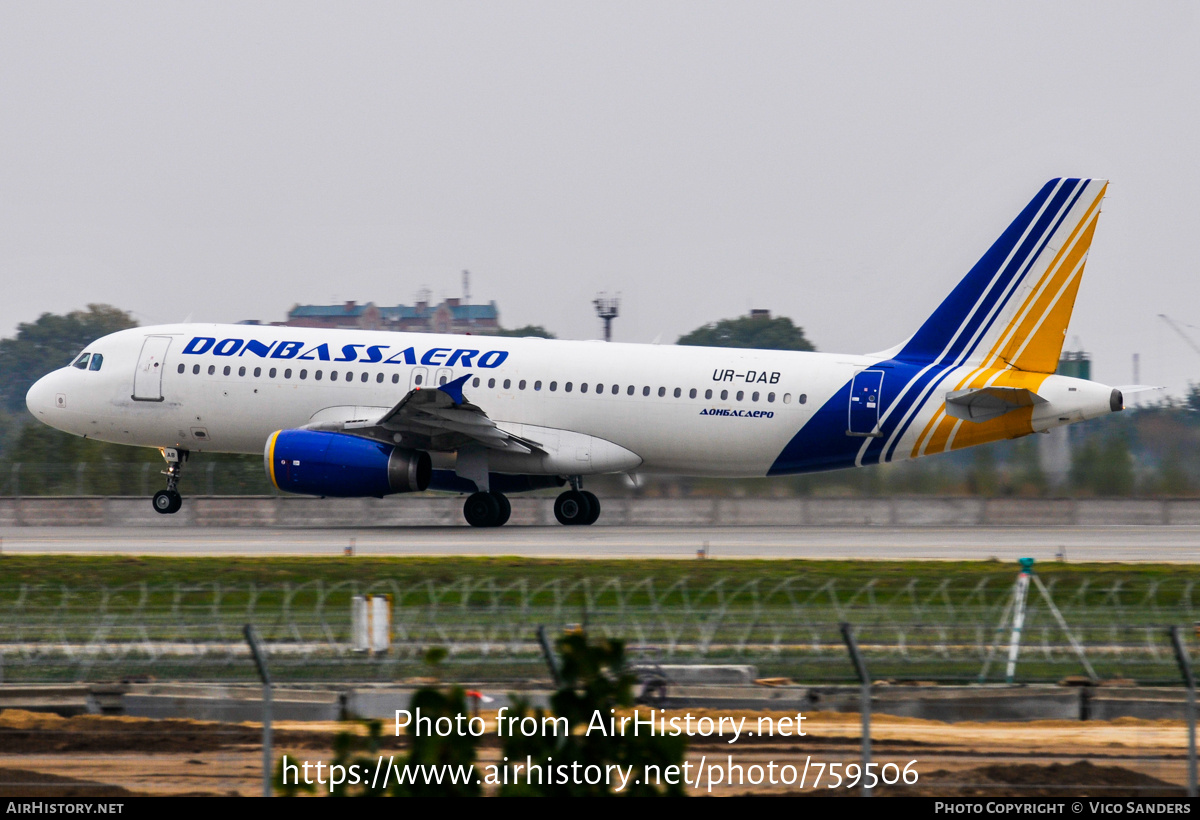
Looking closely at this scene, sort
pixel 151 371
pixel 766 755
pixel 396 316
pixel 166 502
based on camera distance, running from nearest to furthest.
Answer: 1. pixel 766 755
2. pixel 151 371
3. pixel 166 502
4. pixel 396 316

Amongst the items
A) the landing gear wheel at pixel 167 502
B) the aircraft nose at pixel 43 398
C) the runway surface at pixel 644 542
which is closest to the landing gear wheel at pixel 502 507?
the runway surface at pixel 644 542

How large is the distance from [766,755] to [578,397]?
791 inches

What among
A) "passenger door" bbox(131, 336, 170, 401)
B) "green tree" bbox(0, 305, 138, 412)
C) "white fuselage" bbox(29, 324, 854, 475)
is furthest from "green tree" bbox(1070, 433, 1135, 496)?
"green tree" bbox(0, 305, 138, 412)

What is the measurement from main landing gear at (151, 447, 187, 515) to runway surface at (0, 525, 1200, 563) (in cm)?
65

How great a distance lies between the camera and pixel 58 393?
1268 inches

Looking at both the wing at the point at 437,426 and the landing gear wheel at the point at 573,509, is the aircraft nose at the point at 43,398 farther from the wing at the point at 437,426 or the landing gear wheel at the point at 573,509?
the landing gear wheel at the point at 573,509

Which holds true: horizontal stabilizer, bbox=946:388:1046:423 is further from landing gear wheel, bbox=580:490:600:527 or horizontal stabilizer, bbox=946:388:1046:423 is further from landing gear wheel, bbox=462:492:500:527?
landing gear wheel, bbox=462:492:500:527

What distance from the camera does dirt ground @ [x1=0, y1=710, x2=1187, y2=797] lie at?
30.1 feet

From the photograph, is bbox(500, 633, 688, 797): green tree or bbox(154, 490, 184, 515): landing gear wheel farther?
bbox(154, 490, 184, 515): landing gear wheel

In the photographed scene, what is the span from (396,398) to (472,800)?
2477cm

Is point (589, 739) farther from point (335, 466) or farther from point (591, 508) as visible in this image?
point (591, 508)

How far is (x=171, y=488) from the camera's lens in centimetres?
3198

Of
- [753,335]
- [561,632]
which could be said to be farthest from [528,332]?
[561,632]

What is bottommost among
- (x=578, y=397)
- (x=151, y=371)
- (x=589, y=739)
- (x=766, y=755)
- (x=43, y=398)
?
(x=766, y=755)
